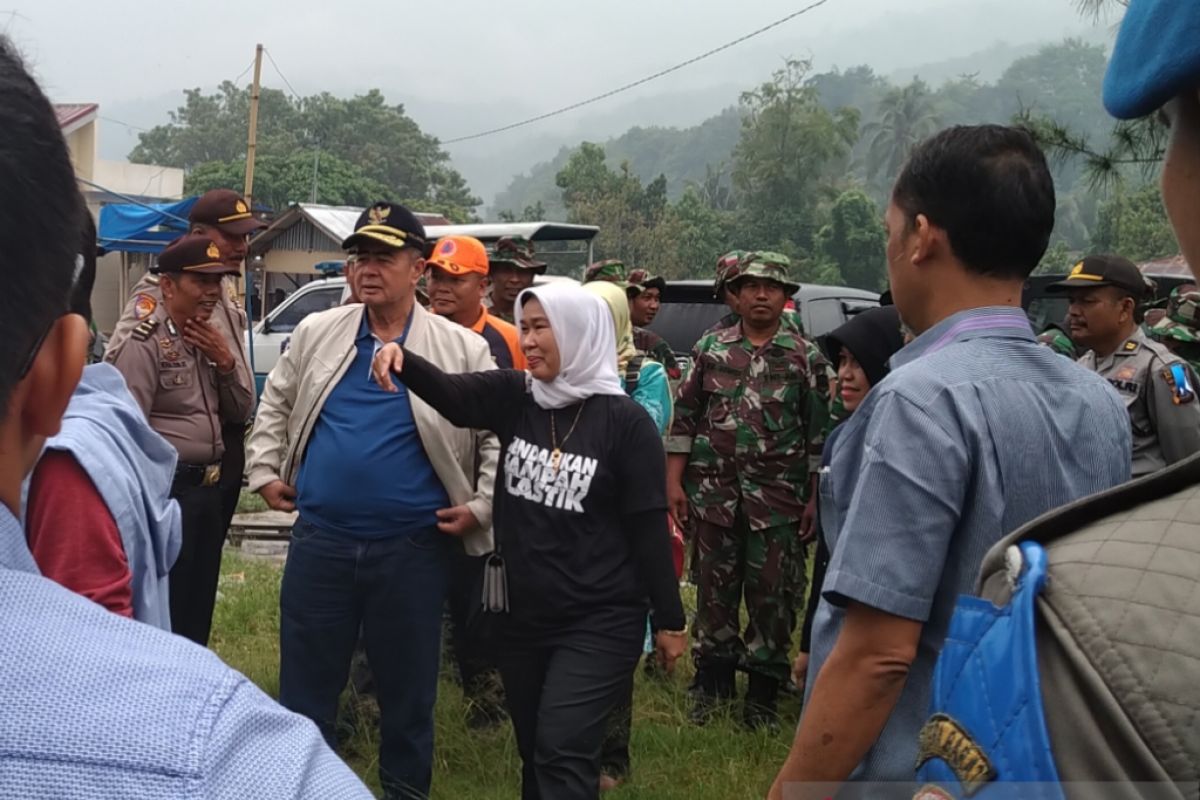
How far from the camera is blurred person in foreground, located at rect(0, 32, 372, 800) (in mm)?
683

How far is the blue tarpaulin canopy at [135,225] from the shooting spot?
52.1 ft

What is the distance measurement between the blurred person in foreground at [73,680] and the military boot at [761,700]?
4.38 m

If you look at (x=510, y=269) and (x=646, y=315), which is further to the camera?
(x=646, y=315)

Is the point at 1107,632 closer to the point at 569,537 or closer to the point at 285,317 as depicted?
the point at 569,537

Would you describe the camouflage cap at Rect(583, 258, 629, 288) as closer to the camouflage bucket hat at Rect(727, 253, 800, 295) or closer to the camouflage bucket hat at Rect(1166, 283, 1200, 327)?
the camouflage bucket hat at Rect(727, 253, 800, 295)

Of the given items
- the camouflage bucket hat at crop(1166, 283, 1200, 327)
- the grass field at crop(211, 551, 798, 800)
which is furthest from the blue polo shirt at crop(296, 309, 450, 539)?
the camouflage bucket hat at crop(1166, 283, 1200, 327)

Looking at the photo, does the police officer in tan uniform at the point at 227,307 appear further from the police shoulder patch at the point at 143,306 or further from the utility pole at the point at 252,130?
the utility pole at the point at 252,130

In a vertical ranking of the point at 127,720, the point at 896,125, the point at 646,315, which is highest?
the point at 896,125

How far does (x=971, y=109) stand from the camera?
139875 millimetres

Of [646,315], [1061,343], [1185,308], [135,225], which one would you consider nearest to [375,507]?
[1061,343]

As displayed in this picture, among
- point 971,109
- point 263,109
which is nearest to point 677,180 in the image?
point 971,109

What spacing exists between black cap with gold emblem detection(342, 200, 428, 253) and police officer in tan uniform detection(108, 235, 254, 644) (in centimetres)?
56

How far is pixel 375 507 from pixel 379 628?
0.40 m

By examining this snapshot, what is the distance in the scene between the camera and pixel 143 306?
13.0 ft
